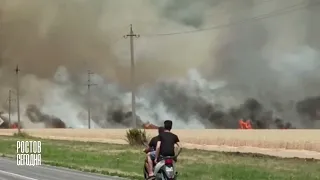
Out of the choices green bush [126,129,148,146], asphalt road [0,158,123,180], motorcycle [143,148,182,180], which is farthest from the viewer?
green bush [126,129,148,146]

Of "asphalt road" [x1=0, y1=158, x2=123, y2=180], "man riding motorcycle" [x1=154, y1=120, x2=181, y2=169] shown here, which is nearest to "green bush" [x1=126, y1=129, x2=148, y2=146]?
"asphalt road" [x1=0, y1=158, x2=123, y2=180]

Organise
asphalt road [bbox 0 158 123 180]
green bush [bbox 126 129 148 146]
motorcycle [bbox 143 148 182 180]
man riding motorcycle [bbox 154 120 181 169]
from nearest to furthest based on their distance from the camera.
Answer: motorcycle [bbox 143 148 182 180] → man riding motorcycle [bbox 154 120 181 169] → asphalt road [bbox 0 158 123 180] → green bush [bbox 126 129 148 146]

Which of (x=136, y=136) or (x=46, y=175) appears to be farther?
(x=136, y=136)

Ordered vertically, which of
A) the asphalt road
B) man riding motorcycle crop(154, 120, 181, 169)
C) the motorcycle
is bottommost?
the asphalt road

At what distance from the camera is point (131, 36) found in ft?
188

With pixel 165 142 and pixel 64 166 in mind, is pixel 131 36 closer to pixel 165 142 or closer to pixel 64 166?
pixel 64 166

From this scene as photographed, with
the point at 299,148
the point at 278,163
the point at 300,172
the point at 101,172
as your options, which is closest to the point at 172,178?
the point at 101,172

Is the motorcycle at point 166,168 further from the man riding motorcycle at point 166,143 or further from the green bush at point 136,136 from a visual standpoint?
the green bush at point 136,136

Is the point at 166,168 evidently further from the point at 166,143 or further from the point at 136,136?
the point at 136,136

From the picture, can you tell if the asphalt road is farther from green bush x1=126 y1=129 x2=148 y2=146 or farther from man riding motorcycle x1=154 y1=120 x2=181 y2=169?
green bush x1=126 y1=129 x2=148 y2=146

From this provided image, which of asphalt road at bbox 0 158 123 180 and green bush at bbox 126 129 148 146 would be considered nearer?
asphalt road at bbox 0 158 123 180

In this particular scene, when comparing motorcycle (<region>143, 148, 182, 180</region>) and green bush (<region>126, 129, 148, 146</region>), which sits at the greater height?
green bush (<region>126, 129, 148, 146</region>)

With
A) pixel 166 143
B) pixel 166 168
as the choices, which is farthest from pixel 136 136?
pixel 166 168

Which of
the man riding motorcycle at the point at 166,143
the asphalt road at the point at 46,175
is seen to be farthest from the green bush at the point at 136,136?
the man riding motorcycle at the point at 166,143
